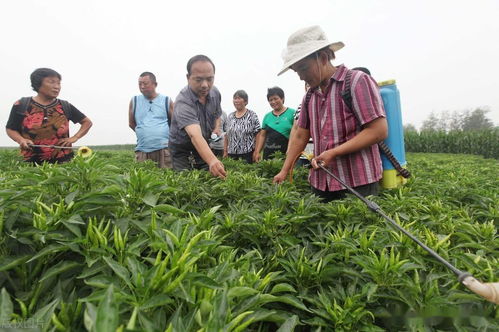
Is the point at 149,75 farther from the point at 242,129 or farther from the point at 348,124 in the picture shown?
the point at 348,124

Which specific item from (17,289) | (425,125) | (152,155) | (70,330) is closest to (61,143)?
(152,155)

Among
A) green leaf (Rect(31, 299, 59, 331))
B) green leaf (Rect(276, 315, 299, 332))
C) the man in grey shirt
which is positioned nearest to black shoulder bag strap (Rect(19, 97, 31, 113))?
the man in grey shirt

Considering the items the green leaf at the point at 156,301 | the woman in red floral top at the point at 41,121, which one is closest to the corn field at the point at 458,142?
the woman in red floral top at the point at 41,121

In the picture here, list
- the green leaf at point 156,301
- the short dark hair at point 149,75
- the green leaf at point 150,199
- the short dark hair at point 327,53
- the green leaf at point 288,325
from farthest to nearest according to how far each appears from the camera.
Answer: the short dark hair at point 149,75, the short dark hair at point 327,53, the green leaf at point 150,199, the green leaf at point 288,325, the green leaf at point 156,301

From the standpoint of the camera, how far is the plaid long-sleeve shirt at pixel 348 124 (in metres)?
2.13

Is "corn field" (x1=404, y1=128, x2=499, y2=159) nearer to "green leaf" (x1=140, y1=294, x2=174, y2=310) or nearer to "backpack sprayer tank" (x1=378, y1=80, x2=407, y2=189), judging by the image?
"backpack sprayer tank" (x1=378, y1=80, x2=407, y2=189)

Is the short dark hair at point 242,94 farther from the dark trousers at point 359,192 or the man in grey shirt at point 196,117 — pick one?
the dark trousers at point 359,192

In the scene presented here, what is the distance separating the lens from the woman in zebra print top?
17.3 feet

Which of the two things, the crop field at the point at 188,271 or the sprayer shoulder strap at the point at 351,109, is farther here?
the sprayer shoulder strap at the point at 351,109

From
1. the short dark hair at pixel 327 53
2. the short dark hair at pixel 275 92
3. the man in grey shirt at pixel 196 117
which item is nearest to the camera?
the short dark hair at pixel 327 53

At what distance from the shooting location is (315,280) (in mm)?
1189

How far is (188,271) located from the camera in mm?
864

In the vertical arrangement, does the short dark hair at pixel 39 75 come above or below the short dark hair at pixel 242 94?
above

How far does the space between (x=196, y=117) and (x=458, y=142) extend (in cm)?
2950
